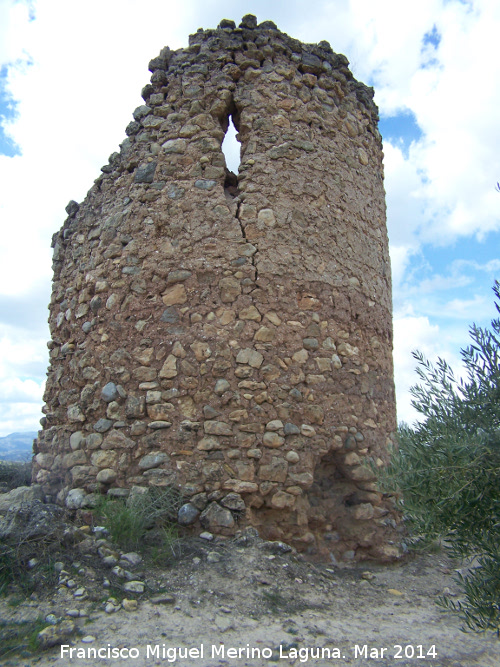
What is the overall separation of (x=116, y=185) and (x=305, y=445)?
3023 mm

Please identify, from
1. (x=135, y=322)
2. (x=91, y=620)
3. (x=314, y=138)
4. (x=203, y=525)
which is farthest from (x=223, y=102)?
(x=91, y=620)

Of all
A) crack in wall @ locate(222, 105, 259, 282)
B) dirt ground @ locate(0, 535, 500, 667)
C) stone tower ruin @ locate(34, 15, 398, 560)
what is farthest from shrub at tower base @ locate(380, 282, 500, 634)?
crack in wall @ locate(222, 105, 259, 282)

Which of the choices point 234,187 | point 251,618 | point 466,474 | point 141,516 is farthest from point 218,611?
point 234,187

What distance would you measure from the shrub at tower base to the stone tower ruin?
47.9 inches

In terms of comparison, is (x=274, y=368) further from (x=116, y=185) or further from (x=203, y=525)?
(x=116, y=185)

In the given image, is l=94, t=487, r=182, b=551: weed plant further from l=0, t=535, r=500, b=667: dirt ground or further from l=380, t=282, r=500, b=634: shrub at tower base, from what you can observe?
l=380, t=282, r=500, b=634: shrub at tower base

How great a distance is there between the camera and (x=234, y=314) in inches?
170

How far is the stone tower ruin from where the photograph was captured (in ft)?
13.5

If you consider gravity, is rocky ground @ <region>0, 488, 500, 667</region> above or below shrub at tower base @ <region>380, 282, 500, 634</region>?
below

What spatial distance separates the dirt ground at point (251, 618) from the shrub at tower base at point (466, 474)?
0.49 metres

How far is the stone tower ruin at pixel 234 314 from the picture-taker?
4121 mm

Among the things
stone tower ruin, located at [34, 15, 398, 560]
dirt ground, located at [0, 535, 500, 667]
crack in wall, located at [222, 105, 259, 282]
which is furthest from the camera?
crack in wall, located at [222, 105, 259, 282]

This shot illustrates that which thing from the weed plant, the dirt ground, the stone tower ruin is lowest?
the dirt ground

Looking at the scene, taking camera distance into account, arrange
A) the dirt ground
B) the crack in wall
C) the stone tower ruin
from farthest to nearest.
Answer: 1. the crack in wall
2. the stone tower ruin
3. the dirt ground
